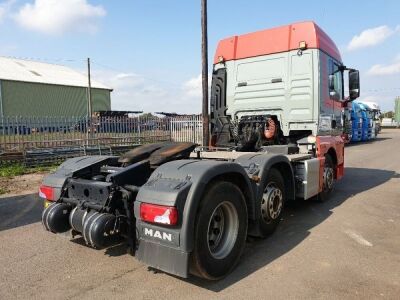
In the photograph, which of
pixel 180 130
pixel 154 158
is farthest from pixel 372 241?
pixel 180 130

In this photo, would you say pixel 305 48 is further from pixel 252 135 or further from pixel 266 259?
pixel 266 259

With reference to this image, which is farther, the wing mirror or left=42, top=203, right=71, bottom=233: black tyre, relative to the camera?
the wing mirror

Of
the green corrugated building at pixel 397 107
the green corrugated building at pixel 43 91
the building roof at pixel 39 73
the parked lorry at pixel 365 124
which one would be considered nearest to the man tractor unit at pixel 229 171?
the parked lorry at pixel 365 124

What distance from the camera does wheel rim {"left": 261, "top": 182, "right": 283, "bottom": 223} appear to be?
484cm

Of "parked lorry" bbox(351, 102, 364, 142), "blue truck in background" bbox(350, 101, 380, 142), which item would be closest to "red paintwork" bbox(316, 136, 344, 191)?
"blue truck in background" bbox(350, 101, 380, 142)

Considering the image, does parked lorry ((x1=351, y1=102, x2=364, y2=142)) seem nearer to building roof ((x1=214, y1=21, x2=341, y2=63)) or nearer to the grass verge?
building roof ((x1=214, y1=21, x2=341, y2=63))

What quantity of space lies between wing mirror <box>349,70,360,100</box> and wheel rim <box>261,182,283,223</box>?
12.9ft

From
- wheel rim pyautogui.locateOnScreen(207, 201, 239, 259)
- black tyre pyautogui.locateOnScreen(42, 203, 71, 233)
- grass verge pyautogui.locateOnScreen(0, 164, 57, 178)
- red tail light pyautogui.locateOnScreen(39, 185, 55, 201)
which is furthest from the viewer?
grass verge pyautogui.locateOnScreen(0, 164, 57, 178)

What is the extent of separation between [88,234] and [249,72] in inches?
187

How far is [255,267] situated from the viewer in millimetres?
4102

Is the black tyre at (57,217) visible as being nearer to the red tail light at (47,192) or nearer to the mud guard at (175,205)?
the red tail light at (47,192)

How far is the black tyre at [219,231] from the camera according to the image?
11.6 feet

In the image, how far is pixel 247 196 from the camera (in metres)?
4.31

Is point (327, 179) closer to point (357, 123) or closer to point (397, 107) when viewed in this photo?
point (357, 123)
